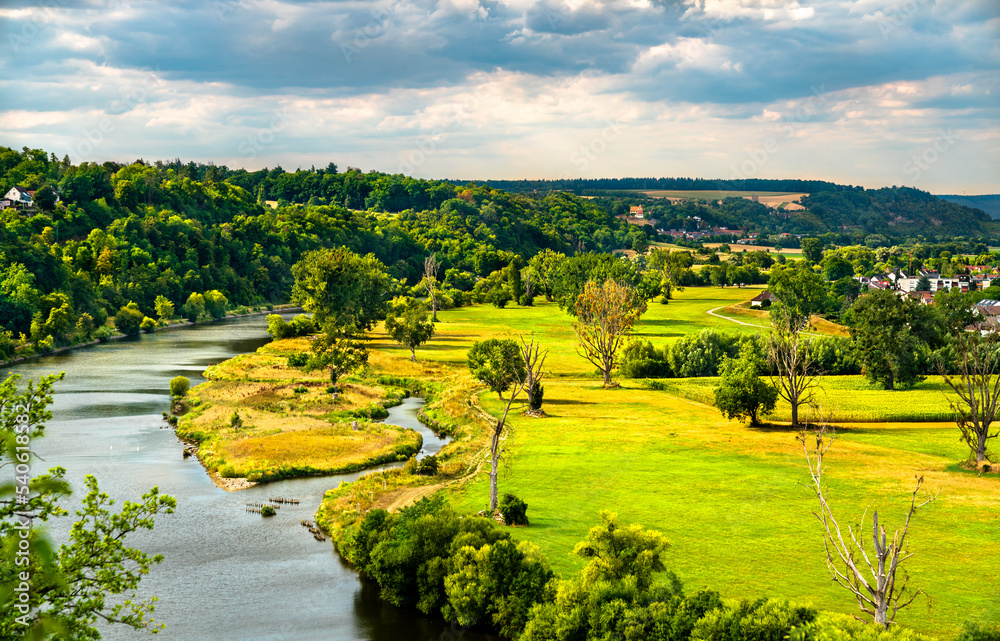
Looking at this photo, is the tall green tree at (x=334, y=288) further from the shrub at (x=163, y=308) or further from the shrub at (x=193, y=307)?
the shrub at (x=193, y=307)

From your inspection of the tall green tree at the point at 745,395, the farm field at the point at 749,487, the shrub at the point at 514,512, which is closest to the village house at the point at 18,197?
the farm field at the point at 749,487

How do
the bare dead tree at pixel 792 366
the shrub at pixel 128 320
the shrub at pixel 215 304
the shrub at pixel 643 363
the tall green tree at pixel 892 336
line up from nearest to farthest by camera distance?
the bare dead tree at pixel 792 366, the tall green tree at pixel 892 336, the shrub at pixel 643 363, the shrub at pixel 128 320, the shrub at pixel 215 304

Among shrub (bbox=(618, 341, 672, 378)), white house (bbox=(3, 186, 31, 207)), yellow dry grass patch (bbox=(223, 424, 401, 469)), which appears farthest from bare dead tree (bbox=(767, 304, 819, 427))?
white house (bbox=(3, 186, 31, 207))

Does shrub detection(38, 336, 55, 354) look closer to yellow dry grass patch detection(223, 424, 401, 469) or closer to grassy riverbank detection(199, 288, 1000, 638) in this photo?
grassy riverbank detection(199, 288, 1000, 638)

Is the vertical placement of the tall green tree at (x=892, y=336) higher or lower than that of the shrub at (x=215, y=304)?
higher

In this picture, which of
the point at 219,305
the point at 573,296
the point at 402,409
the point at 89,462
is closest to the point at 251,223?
the point at 219,305

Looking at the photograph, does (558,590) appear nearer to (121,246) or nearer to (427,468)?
(427,468)
